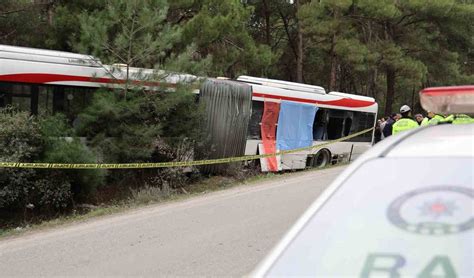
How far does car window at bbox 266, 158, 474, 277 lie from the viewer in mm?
1802

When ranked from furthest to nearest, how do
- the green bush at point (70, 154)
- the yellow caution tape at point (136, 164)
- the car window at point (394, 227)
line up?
the green bush at point (70, 154) → the yellow caution tape at point (136, 164) → the car window at point (394, 227)

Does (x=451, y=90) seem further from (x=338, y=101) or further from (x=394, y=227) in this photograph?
(x=338, y=101)

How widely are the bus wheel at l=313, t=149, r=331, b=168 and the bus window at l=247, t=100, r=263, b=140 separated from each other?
3.38 metres

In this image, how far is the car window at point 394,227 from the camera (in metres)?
1.80

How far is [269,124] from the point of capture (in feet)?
52.0

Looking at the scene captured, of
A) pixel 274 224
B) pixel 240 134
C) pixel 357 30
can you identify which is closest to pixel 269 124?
pixel 240 134

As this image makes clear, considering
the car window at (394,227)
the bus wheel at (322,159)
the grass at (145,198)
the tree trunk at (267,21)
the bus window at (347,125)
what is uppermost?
the tree trunk at (267,21)

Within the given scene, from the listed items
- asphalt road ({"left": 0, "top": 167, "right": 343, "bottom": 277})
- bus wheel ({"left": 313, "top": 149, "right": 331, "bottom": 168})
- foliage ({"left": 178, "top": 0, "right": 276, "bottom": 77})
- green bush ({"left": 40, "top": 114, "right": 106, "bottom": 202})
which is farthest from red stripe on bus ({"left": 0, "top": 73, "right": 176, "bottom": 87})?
bus wheel ({"left": 313, "top": 149, "right": 331, "bottom": 168})

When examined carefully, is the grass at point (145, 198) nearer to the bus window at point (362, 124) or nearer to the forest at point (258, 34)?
the forest at point (258, 34)

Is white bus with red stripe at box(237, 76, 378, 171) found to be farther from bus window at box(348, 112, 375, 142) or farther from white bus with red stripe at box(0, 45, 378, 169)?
white bus with red stripe at box(0, 45, 378, 169)

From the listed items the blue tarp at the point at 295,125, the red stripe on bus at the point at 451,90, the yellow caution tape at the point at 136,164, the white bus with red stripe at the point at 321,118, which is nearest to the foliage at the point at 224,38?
the white bus with red stripe at the point at 321,118

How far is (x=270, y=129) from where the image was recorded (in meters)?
15.9

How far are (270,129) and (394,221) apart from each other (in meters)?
14.0

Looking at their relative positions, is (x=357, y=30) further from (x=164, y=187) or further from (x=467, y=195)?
(x=467, y=195)
